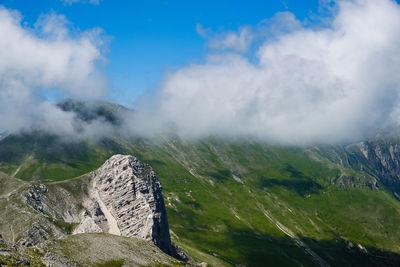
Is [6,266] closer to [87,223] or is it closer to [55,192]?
[87,223]

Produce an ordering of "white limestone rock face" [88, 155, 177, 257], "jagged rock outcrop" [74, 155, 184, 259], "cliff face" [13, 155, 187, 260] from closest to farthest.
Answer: "cliff face" [13, 155, 187, 260] → "jagged rock outcrop" [74, 155, 184, 259] → "white limestone rock face" [88, 155, 177, 257]

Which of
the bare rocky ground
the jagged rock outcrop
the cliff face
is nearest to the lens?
the bare rocky ground

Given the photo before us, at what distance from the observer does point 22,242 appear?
447ft

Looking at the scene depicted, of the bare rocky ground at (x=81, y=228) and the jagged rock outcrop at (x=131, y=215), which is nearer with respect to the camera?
the bare rocky ground at (x=81, y=228)

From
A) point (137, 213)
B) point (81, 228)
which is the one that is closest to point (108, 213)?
point (137, 213)

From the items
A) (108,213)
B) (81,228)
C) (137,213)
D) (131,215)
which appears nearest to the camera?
(81,228)

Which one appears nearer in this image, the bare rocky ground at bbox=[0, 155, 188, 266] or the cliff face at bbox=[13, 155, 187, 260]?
the bare rocky ground at bbox=[0, 155, 188, 266]

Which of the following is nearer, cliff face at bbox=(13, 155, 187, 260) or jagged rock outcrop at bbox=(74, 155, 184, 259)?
cliff face at bbox=(13, 155, 187, 260)

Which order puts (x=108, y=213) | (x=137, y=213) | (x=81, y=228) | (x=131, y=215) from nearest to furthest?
(x=81, y=228) → (x=137, y=213) → (x=131, y=215) → (x=108, y=213)

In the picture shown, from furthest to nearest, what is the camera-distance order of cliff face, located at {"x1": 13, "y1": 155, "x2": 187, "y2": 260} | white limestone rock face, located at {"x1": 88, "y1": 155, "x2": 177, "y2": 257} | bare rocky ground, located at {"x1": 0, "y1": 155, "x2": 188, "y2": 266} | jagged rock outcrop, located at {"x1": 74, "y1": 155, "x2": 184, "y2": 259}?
white limestone rock face, located at {"x1": 88, "y1": 155, "x2": 177, "y2": 257} → jagged rock outcrop, located at {"x1": 74, "y1": 155, "x2": 184, "y2": 259} → cliff face, located at {"x1": 13, "y1": 155, "x2": 187, "y2": 260} → bare rocky ground, located at {"x1": 0, "y1": 155, "x2": 188, "y2": 266}

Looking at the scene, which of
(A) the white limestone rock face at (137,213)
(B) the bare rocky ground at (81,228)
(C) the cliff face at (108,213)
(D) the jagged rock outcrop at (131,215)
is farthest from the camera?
(A) the white limestone rock face at (137,213)

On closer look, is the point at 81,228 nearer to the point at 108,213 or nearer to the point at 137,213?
the point at 137,213

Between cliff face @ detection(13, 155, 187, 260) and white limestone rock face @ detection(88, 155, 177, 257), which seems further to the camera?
white limestone rock face @ detection(88, 155, 177, 257)

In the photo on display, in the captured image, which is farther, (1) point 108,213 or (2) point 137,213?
(1) point 108,213
